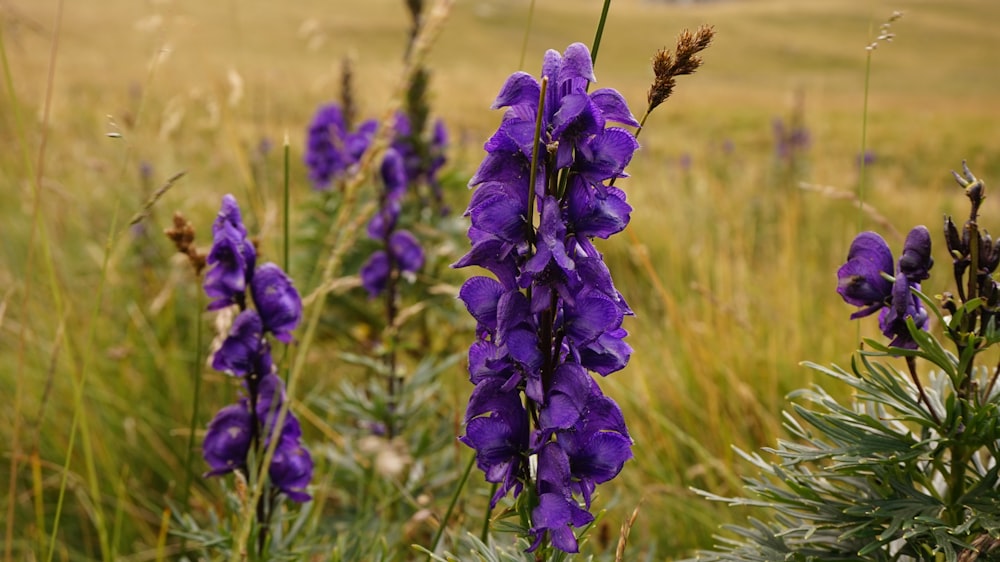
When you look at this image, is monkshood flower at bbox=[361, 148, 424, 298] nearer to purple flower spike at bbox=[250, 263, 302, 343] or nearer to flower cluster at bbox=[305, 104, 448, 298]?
flower cluster at bbox=[305, 104, 448, 298]

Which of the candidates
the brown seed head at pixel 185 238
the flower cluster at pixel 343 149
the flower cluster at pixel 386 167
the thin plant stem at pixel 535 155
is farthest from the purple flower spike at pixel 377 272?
the thin plant stem at pixel 535 155

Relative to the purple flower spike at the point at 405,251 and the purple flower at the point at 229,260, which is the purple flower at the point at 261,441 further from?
the purple flower spike at the point at 405,251

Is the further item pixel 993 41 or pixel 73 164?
pixel 993 41

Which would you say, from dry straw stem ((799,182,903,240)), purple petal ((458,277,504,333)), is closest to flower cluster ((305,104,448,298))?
dry straw stem ((799,182,903,240))

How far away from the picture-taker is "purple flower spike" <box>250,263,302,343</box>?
5.39ft

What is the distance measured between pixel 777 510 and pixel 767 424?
151 cm

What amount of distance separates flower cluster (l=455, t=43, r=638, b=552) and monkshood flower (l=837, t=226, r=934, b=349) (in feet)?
1.61

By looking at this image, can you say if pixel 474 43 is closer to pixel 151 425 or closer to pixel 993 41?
pixel 993 41

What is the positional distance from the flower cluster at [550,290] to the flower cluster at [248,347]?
0.66 meters

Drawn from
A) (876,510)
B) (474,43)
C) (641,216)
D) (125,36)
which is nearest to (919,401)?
(876,510)

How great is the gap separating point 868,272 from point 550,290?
64 centimetres

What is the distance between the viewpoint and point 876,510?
1.22 metres

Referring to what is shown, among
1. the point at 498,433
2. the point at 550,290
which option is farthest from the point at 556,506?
the point at 550,290

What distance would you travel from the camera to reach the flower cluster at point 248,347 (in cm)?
159
